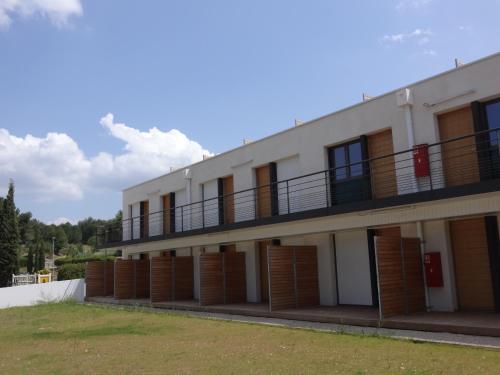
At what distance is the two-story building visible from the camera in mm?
11570

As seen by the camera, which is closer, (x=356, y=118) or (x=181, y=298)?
(x=356, y=118)

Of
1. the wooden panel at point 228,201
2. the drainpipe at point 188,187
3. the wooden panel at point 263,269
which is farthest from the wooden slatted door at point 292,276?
the drainpipe at point 188,187

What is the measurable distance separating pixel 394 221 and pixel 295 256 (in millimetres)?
3671

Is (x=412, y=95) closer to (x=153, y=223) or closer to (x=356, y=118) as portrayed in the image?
(x=356, y=118)

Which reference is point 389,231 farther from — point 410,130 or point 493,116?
point 493,116

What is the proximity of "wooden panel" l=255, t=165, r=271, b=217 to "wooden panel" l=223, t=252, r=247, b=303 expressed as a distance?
6.00ft

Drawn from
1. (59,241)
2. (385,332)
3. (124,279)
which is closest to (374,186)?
(385,332)

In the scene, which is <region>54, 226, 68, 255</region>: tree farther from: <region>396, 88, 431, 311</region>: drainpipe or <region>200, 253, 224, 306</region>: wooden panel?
<region>396, 88, 431, 311</region>: drainpipe

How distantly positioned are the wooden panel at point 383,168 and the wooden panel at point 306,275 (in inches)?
115

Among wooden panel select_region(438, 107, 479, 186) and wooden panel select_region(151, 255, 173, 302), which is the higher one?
wooden panel select_region(438, 107, 479, 186)

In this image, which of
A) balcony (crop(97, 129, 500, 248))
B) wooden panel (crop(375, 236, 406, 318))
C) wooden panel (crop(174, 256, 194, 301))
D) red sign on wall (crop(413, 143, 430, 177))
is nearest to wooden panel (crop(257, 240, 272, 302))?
balcony (crop(97, 129, 500, 248))

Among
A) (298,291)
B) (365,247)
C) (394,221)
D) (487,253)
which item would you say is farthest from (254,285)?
(487,253)

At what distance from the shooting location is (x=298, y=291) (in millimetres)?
14875

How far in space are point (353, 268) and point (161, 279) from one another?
8.27 metres
